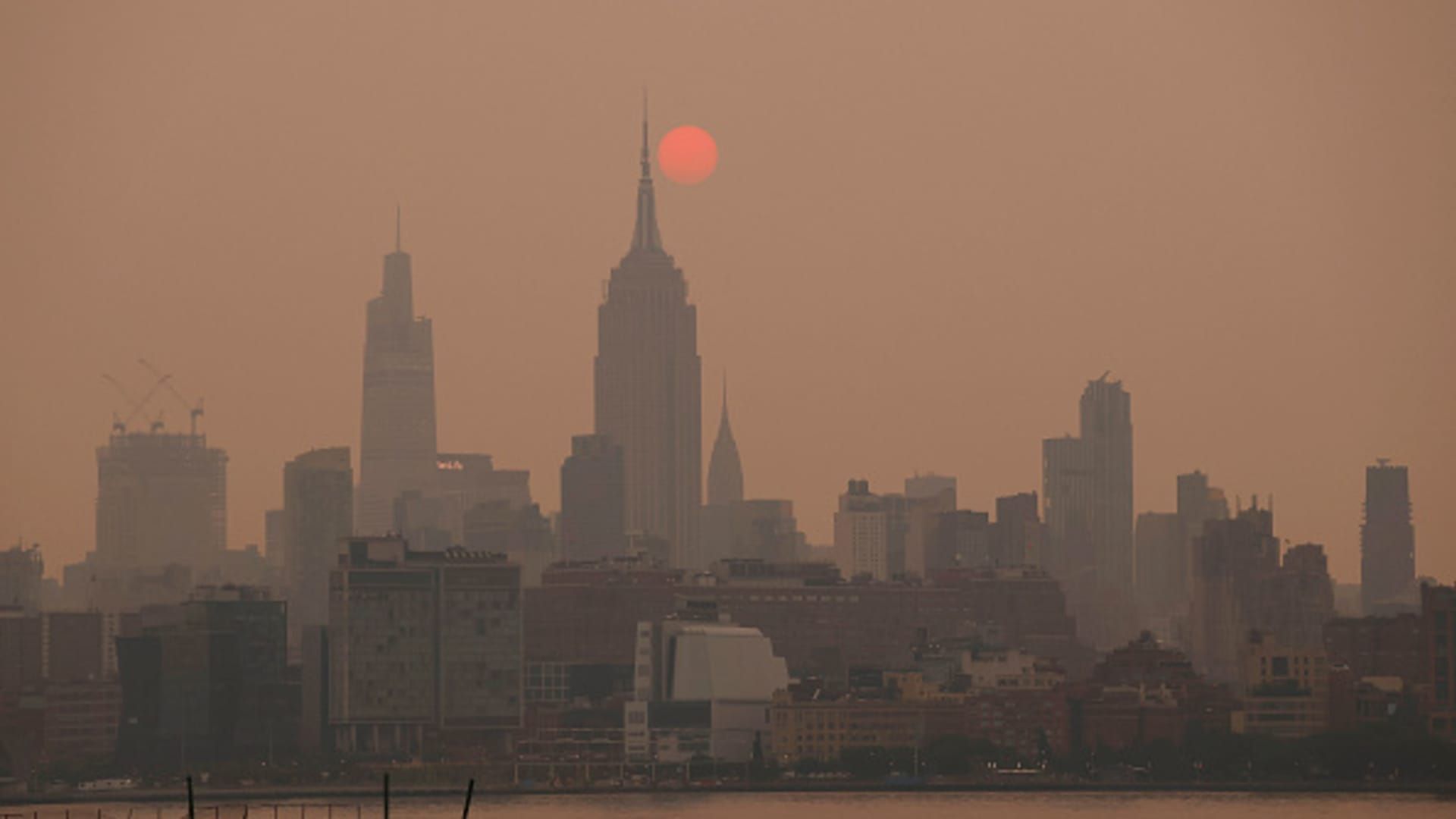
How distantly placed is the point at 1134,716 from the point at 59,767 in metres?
45.2

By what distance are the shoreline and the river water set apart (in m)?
1.34

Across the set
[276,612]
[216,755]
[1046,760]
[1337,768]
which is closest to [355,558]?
[276,612]

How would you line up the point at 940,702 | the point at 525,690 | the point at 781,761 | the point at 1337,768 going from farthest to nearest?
the point at 525,690 → the point at 940,702 → the point at 781,761 → the point at 1337,768

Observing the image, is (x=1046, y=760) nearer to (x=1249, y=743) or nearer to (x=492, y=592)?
(x=1249, y=743)

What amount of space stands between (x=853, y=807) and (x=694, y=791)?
64.0ft

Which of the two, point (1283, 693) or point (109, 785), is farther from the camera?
point (1283, 693)

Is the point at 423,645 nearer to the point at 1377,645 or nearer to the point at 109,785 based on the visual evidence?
the point at 109,785

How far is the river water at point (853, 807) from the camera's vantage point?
4924 inches

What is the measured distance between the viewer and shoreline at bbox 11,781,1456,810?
143m

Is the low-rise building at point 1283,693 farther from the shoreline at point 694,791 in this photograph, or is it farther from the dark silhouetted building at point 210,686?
the dark silhouetted building at point 210,686

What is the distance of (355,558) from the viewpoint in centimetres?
18088

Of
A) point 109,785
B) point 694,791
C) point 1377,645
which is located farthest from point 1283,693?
point 109,785

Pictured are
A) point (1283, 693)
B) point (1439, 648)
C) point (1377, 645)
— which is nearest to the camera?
point (1283, 693)

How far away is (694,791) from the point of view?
15138 centimetres
